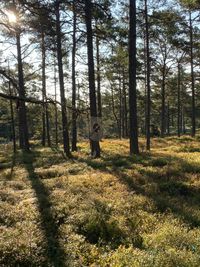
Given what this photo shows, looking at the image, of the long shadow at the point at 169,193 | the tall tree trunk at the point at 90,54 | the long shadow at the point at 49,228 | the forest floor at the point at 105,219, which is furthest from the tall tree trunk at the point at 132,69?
the long shadow at the point at 49,228

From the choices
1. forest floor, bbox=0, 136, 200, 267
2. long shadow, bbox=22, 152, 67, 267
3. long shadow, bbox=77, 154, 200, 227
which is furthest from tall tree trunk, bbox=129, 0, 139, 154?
long shadow, bbox=22, 152, 67, 267

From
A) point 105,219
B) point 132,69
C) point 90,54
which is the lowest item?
point 105,219

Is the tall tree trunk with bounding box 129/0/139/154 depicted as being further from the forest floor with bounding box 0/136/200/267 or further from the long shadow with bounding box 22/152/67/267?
the long shadow with bounding box 22/152/67/267

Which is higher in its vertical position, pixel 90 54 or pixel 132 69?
pixel 90 54

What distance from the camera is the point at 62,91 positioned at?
24141mm

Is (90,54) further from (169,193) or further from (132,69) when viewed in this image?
(169,193)

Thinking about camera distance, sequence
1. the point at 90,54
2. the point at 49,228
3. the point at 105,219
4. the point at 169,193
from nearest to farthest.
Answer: the point at 49,228 < the point at 105,219 < the point at 169,193 < the point at 90,54

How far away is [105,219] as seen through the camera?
28.0 ft

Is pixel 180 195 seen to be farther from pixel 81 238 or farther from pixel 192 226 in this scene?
pixel 81 238

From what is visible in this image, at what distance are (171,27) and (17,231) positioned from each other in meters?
26.2

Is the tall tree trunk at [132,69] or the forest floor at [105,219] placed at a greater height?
the tall tree trunk at [132,69]

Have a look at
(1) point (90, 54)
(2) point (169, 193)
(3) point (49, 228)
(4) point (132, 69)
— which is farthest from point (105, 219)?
(1) point (90, 54)

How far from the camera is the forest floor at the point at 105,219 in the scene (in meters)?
6.68

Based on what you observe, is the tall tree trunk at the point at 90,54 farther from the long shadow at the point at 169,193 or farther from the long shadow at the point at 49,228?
the long shadow at the point at 49,228
